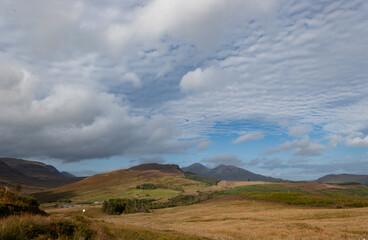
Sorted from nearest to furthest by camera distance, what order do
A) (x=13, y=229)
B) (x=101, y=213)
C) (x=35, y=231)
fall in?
(x=13, y=229) → (x=35, y=231) → (x=101, y=213)

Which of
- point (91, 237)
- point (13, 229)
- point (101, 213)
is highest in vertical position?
point (13, 229)

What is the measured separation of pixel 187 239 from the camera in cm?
2195

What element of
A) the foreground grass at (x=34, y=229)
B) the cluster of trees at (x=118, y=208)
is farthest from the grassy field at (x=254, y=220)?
the cluster of trees at (x=118, y=208)

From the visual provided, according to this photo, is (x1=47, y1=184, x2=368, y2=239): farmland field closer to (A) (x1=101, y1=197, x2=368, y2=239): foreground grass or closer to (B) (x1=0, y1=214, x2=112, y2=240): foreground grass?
(A) (x1=101, y1=197, x2=368, y2=239): foreground grass

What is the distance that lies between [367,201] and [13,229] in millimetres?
132191

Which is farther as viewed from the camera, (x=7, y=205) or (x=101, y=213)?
(x=101, y=213)

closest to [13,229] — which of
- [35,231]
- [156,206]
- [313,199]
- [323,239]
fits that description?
[35,231]

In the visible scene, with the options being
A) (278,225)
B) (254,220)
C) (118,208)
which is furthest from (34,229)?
(118,208)

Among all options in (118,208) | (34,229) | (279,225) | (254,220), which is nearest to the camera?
(34,229)

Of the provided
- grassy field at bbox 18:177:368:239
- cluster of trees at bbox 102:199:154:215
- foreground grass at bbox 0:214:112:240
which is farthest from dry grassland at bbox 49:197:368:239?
cluster of trees at bbox 102:199:154:215

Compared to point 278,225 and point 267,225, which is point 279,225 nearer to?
point 278,225

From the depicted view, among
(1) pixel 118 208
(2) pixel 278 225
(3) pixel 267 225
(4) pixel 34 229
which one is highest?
(4) pixel 34 229

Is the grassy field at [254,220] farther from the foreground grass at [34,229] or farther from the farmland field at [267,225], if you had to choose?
the foreground grass at [34,229]

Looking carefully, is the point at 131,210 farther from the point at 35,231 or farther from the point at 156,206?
the point at 35,231
